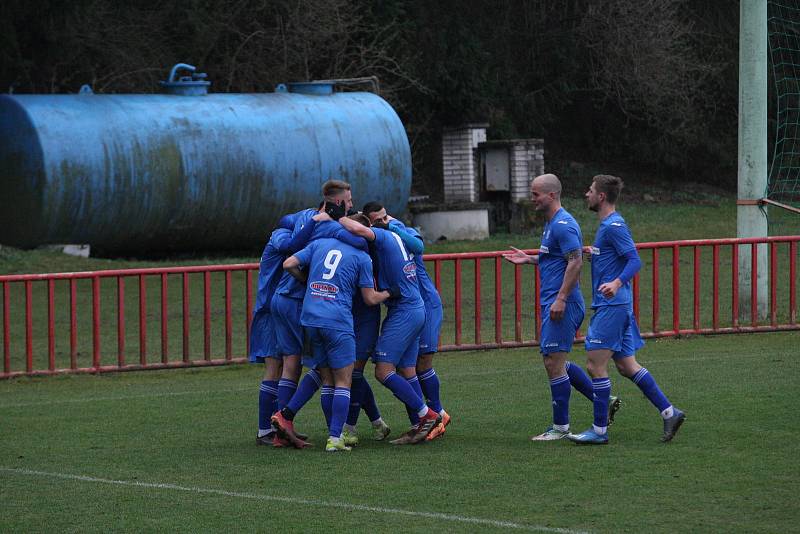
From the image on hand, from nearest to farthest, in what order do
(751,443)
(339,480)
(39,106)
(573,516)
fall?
(573,516), (339,480), (751,443), (39,106)

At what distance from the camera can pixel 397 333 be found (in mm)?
9508

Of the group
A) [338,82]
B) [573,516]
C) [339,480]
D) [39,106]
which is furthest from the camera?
[338,82]

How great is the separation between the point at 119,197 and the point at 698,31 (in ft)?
67.2

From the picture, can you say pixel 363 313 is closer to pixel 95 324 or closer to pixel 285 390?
pixel 285 390

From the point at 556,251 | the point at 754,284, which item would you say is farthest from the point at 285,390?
the point at 754,284

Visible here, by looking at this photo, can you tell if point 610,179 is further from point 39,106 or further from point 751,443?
point 39,106

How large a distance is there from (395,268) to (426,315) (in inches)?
24.6

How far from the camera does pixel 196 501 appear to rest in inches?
307

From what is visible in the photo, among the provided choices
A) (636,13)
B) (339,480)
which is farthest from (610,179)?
(636,13)

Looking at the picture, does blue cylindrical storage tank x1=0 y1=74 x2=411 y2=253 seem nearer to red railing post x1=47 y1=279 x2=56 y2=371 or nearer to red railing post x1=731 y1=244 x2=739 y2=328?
red railing post x1=47 y1=279 x2=56 y2=371

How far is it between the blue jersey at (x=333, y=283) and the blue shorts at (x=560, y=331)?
1.25 meters

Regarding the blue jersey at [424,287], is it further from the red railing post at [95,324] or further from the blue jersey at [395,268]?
the red railing post at [95,324]

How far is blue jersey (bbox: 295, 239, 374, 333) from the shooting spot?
9234 mm

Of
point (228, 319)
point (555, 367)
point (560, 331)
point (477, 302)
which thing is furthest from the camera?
point (477, 302)
